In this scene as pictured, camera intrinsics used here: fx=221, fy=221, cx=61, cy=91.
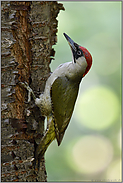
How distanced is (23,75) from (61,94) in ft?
1.66

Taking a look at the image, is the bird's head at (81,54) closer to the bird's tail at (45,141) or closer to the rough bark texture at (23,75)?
the rough bark texture at (23,75)

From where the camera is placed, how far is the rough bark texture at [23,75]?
222 cm

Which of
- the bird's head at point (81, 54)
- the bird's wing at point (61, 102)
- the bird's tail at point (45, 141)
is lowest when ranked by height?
the bird's tail at point (45, 141)

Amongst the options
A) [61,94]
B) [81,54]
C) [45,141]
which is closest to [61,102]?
[61,94]

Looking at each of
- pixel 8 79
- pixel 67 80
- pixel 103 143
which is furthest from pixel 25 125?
pixel 103 143

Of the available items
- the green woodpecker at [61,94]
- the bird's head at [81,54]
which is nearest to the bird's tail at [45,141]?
→ the green woodpecker at [61,94]

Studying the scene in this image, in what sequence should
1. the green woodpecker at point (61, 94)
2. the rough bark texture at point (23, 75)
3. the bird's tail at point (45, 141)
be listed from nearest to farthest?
the rough bark texture at point (23, 75)
the bird's tail at point (45, 141)
the green woodpecker at point (61, 94)

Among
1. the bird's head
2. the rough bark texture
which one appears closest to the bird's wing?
the rough bark texture

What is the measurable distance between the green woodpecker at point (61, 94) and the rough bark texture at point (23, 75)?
91mm

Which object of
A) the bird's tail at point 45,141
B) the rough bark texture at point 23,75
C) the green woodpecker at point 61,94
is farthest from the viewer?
the green woodpecker at point 61,94

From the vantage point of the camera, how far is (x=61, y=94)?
2.59 m

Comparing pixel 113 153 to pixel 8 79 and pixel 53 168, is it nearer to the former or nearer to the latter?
pixel 53 168

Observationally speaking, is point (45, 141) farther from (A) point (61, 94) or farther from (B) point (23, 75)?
(B) point (23, 75)

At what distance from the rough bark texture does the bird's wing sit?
161 millimetres
